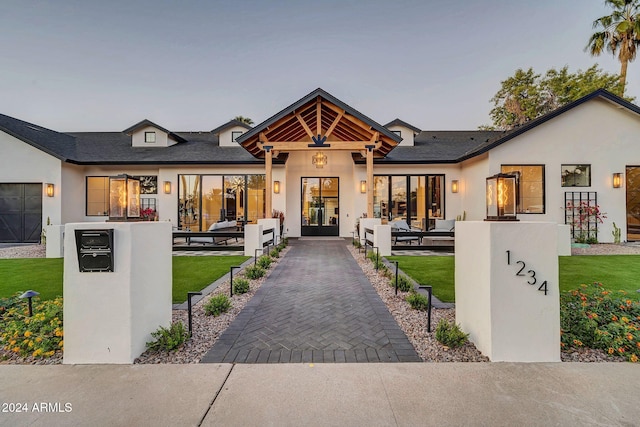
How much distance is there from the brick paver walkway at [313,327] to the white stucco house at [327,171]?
227 inches

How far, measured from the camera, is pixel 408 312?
3.99 meters

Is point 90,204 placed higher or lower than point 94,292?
higher

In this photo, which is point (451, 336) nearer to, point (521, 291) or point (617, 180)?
point (521, 291)

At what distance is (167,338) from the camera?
9.36 ft

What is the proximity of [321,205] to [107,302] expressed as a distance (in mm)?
11845

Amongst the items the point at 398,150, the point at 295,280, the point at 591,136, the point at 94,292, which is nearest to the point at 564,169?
the point at 591,136

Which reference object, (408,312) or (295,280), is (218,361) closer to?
(408,312)

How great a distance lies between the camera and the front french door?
14.1m

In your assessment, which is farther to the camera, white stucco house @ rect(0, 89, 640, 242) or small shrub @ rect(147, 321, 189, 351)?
white stucco house @ rect(0, 89, 640, 242)

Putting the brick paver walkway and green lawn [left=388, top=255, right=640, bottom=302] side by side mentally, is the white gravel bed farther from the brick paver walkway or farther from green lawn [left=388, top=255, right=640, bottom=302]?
the brick paver walkway

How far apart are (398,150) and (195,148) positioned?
10509 mm

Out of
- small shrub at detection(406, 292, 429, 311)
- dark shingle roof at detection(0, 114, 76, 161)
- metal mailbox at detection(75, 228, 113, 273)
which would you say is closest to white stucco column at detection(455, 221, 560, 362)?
small shrub at detection(406, 292, 429, 311)

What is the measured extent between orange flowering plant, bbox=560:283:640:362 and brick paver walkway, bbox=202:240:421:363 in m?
1.77

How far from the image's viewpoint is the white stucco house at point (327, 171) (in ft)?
35.7
